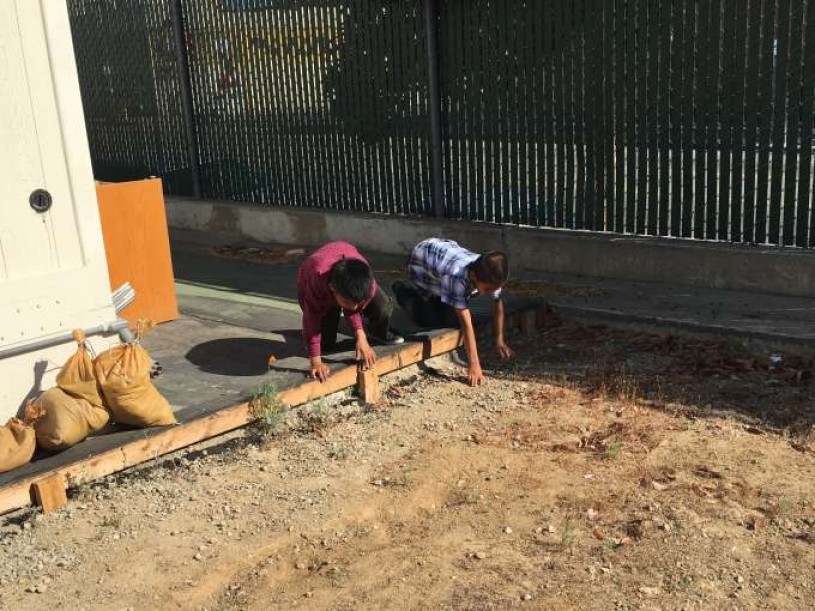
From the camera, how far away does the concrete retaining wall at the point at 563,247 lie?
7969mm

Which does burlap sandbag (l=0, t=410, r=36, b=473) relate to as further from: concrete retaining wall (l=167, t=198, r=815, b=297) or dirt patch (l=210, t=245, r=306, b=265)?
dirt patch (l=210, t=245, r=306, b=265)

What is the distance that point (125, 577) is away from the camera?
437 centimetres

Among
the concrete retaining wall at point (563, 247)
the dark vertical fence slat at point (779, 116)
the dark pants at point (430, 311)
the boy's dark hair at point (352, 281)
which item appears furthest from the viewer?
the concrete retaining wall at point (563, 247)

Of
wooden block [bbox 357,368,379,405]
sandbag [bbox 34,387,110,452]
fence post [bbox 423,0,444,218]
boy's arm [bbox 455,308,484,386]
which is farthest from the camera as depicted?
fence post [bbox 423,0,444,218]

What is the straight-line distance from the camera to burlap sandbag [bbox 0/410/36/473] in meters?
5.02

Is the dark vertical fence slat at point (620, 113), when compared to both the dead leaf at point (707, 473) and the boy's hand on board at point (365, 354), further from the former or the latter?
the dead leaf at point (707, 473)

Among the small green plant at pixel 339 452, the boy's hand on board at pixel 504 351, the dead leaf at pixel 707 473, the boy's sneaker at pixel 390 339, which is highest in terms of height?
the boy's sneaker at pixel 390 339

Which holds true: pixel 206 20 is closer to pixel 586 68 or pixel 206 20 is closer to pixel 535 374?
pixel 586 68

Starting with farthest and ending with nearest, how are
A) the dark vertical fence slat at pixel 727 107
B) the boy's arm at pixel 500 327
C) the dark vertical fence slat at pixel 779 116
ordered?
1. the dark vertical fence slat at pixel 727 107
2. the dark vertical fence slat at pixel 779 116
3. the boy's arm at pixel 500 327

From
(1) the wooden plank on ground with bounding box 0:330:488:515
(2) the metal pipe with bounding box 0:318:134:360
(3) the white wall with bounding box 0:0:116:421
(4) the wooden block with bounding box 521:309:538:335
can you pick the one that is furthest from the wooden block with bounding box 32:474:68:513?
(4) the wooden block with bounding box 521:309:538:335

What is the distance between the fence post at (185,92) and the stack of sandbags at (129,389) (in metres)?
8.23

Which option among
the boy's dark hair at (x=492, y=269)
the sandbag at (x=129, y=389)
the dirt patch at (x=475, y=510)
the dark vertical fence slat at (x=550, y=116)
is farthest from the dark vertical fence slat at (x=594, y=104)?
the sandbag at (x=129, y=389)

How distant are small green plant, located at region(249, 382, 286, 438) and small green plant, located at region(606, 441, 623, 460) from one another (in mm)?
2015

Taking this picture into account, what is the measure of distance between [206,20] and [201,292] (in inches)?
191
